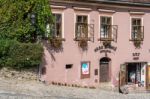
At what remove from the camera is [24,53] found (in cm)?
3316

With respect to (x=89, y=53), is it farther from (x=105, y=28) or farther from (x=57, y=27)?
(x=57, y=27)

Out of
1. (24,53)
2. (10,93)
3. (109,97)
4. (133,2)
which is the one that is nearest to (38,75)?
(24,53)

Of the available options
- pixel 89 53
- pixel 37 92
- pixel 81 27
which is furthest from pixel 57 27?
pixel 37 92

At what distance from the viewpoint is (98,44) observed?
1609 inches

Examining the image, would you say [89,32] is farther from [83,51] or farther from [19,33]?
[19,33]

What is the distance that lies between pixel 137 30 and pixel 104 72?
14.4 ft

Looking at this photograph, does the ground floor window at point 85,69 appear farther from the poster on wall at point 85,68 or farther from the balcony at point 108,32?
the balcony at point 108,32

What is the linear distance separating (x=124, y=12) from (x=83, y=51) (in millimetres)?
4777

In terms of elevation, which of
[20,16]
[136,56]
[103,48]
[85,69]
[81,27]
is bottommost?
[85,69]

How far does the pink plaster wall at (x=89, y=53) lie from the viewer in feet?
124

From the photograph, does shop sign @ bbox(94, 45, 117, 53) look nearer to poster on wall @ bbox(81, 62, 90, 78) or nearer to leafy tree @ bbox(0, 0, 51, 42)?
poster on wall @ bbox(81, 62, 90, 78)

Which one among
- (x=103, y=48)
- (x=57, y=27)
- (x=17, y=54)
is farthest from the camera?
(x=103, y=48)

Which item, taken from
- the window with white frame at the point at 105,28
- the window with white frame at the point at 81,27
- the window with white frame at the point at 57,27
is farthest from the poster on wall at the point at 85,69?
the window with white frame at the point at 57,27

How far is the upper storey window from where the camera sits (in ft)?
142
